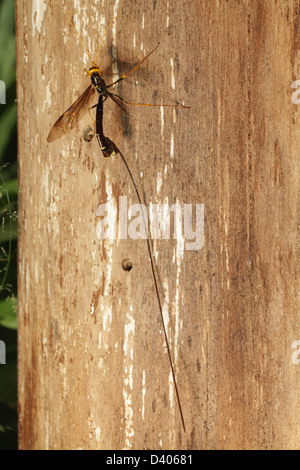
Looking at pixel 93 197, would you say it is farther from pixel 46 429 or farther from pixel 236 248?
pixel 46 429

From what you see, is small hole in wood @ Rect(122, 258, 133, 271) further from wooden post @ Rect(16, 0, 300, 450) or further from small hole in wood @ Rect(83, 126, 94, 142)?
small hole in wood @ Rect(83, 126, 94, 142)

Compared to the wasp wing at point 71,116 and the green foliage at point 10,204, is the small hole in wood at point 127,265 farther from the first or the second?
the green foliage at point 10,204

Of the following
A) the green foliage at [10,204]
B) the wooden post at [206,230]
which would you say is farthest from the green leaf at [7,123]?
the wooden post at [206,230]

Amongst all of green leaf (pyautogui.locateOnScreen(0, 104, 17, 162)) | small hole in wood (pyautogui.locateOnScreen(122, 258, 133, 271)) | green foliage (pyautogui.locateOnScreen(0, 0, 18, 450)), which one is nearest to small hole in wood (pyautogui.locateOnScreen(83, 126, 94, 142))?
small hole in wood (pyautogui.locateOnScreen(122, 258, 133, 271))

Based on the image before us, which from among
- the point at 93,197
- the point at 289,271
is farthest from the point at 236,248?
the point at 93,197

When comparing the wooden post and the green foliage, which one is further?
the green foliage

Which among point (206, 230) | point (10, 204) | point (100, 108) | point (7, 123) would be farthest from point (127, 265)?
point (7, 123)

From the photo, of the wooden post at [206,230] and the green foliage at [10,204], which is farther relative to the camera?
the green foliage at [10,204]
